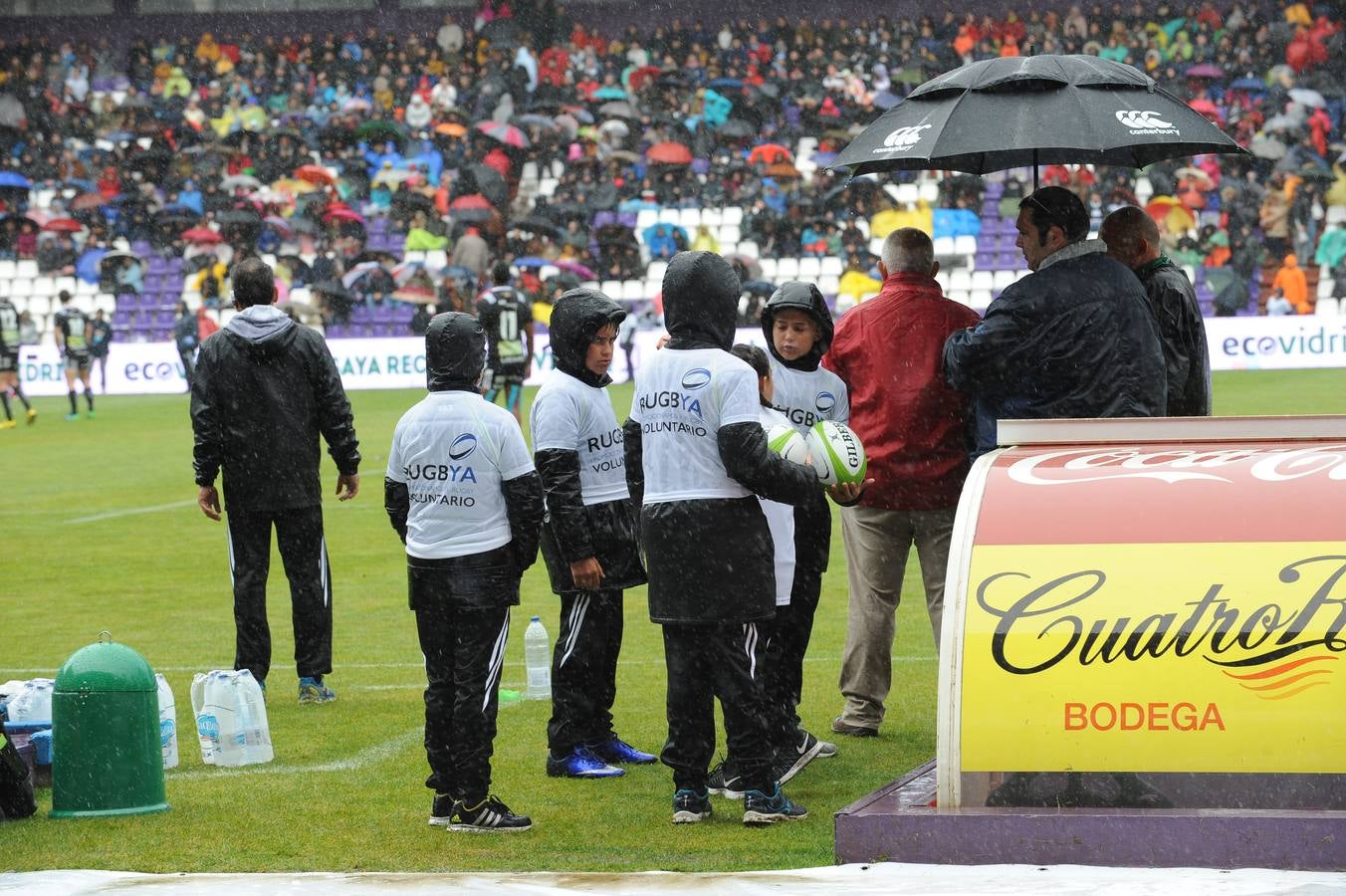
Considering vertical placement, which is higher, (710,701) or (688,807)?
(710,701)

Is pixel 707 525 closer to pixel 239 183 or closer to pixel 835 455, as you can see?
pixel 835 455

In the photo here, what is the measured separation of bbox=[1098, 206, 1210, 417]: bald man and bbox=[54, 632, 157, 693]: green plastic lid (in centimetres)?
407

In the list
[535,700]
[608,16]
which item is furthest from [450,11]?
[535,700]

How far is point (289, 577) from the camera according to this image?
8547mm

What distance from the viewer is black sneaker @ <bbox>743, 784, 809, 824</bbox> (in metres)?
6.08

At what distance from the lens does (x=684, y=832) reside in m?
6.04

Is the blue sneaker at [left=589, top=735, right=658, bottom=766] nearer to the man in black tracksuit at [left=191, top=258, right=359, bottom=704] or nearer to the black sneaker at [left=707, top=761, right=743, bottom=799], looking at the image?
the black sneaker at [left=707, top=761, right=743, bottom=799]

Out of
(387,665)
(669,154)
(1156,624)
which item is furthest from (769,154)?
(1156,624)

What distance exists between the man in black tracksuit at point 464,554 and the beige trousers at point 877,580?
1.82 meters

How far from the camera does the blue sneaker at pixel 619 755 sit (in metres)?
7.25

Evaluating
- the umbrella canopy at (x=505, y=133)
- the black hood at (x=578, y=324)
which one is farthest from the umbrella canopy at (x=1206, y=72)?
the black hood at (x=578, y=324)

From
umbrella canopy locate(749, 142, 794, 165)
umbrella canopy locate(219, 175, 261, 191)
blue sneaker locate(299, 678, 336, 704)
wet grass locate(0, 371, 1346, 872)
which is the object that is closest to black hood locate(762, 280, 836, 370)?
wet grass locate(0, 371, 1346, 872)

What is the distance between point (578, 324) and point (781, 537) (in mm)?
1079

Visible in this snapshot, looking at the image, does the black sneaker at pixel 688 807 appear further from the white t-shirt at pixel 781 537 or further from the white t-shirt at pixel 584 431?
the white t-shirt at pixel 584 431
